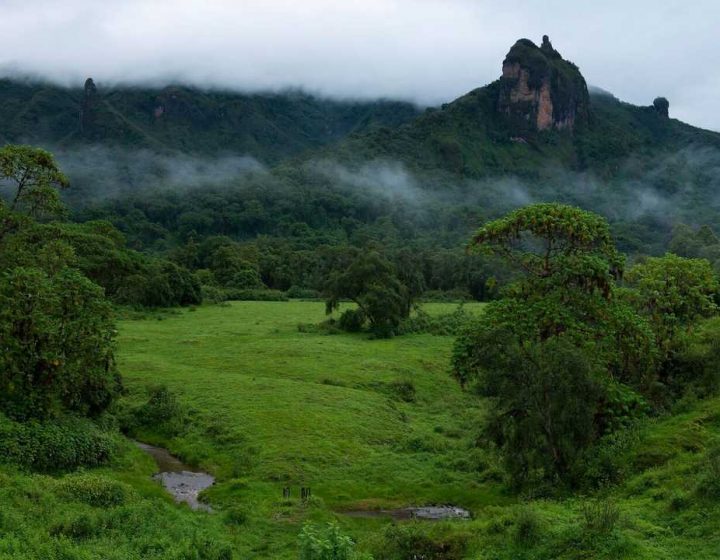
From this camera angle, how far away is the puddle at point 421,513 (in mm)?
24891

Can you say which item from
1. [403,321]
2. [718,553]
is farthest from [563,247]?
[403,321]

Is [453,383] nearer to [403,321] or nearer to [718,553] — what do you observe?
[403,321]

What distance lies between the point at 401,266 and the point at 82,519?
51.8 meters

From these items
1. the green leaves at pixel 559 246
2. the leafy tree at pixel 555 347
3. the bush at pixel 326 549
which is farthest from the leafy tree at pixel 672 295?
the bush at pixel 326 549

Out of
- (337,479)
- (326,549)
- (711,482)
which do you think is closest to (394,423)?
(337,479)

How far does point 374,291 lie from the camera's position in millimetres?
58938

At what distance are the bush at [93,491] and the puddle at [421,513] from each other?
26.7 feet

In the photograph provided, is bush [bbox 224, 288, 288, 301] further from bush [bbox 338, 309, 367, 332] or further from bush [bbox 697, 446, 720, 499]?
bush [bbox 697, 446, 720, 499]

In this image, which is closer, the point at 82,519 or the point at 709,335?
the point at 82,519

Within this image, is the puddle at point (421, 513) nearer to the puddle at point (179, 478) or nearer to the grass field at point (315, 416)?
the grass field at point (315, 416)

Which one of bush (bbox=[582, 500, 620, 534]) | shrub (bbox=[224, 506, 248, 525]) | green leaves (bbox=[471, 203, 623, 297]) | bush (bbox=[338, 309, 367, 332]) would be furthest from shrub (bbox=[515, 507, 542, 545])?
bush (bbox=[338, 309, 367, 332])

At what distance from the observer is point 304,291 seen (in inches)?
4038

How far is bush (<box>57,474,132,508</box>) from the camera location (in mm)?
21109

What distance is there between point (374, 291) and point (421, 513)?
34503mm
